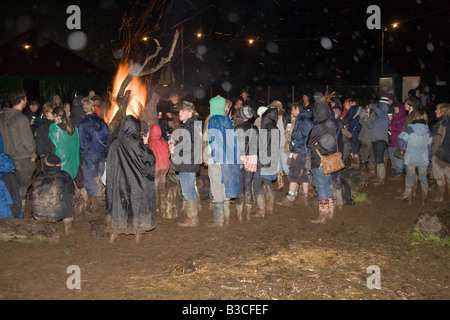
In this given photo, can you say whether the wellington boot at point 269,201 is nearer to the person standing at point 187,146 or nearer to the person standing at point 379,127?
the person standing at point 187,146

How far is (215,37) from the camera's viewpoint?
25.3m

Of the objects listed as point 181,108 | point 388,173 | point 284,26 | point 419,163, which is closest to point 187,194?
point 181,108

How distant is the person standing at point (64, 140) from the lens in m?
5.94

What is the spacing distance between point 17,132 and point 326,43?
25577mm

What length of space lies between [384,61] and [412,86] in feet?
8.81

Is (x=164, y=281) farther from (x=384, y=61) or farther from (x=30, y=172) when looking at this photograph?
(x=384, y=61)

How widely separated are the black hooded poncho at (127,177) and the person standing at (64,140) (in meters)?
1.13

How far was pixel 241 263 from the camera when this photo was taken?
5.01m

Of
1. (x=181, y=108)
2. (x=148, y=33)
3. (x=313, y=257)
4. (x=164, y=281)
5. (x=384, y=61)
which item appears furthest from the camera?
(x=384, y=61)

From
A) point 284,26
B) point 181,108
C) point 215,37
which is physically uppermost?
point 284,26

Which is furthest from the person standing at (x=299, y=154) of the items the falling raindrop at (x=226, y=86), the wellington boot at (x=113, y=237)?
the falling raindrop at (x=226, y=86)

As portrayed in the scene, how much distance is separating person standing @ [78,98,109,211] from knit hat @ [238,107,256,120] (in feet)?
8.26

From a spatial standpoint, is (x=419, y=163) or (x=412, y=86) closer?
(x=419, y=163)

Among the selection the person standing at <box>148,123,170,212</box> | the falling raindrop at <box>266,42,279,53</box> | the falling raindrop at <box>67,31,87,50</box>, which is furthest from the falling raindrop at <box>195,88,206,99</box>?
the person standing at <box>148,123,170,212</box>
